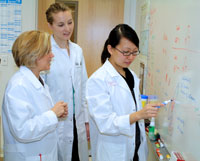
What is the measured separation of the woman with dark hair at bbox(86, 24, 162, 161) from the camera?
1.28m

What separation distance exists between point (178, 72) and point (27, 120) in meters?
0.87

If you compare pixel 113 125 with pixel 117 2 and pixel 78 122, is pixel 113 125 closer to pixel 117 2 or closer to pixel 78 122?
pixel 78 122

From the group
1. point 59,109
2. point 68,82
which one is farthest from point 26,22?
point 59,109

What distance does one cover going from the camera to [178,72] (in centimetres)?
136

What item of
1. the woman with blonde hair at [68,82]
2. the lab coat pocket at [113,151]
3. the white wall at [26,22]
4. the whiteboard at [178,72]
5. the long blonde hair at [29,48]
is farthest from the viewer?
the white wall at [26,22]

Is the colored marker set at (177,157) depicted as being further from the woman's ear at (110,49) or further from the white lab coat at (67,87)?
the white lab coat at (67,87)

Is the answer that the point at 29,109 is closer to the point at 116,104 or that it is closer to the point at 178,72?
the point at 116,104

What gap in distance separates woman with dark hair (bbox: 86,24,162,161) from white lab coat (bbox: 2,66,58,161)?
0.85 feet

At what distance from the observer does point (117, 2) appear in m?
3.09

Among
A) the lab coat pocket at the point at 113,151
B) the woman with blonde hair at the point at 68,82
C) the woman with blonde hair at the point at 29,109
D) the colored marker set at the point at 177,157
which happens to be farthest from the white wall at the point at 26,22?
the colored marker set at the point at 177,157

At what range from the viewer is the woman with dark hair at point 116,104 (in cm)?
128

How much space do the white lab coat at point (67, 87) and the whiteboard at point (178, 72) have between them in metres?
0.62

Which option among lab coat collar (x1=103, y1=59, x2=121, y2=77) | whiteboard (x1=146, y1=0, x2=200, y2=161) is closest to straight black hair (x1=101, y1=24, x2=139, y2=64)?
lab coat collar (x1=103, y1=59, x2=121, y2=77)

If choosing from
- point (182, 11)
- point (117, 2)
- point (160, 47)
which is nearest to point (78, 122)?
point (160, 47)
